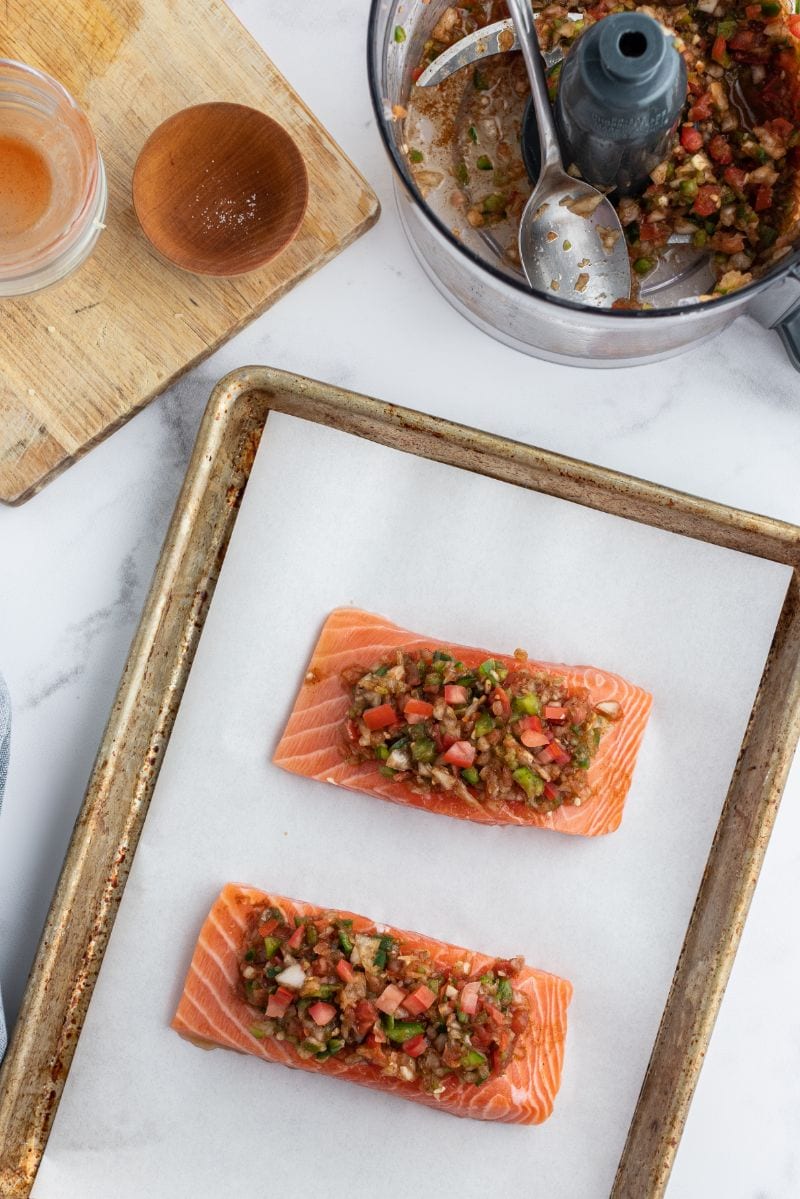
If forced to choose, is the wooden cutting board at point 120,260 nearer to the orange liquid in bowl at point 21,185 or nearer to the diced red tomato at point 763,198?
the orange liquid in bowl at point 21,185

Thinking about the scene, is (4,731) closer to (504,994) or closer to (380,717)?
(380,717)

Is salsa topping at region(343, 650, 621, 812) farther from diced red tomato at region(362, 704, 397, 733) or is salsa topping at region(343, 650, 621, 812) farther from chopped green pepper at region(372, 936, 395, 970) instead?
chopped green pepper at region(372, 936, 395, 970)

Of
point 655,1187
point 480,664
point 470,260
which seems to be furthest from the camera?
point 480,664

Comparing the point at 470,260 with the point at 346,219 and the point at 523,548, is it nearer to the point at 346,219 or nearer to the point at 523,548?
the point at 346,219

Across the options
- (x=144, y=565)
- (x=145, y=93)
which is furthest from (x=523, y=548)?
(x=145, y=93)

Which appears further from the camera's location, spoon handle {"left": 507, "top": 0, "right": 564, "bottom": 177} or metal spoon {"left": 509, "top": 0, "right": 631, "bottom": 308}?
Result: metal spoon {"left": 509, "top": 0, "right": 631, "bottom": 308}

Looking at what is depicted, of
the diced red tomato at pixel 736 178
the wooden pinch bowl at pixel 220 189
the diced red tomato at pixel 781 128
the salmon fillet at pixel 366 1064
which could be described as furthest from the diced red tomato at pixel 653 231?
the salmon fillet at pixel 366 1064

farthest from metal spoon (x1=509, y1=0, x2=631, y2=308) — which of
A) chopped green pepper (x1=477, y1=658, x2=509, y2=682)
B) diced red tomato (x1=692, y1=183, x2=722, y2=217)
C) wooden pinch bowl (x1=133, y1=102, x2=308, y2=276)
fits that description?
chopped green pepper (x1=477, y1=658, x2=509, y2=682)
